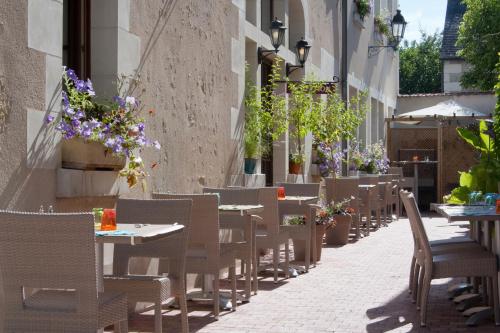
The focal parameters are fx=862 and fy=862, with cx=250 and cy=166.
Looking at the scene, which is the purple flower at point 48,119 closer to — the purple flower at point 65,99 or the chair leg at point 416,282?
the purple flower at point 65,99

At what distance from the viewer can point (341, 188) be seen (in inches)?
473

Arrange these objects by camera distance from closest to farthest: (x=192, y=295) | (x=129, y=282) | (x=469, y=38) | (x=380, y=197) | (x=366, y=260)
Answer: (x=129, y=282)
(x=192, y=295)
(x=366, y=260)
(x=380, y=197)
(x=469, y=38)

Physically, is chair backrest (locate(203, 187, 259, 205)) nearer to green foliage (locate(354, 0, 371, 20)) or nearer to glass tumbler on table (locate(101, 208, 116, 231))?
glass tumbler on table (locate(101, 208, 116, 231))

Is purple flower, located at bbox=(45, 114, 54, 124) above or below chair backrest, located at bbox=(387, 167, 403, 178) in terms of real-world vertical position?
above

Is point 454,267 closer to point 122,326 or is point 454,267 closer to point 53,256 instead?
point 122,326

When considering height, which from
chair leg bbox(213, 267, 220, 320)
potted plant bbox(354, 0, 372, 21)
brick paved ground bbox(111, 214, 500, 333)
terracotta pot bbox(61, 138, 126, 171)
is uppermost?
potted plant bbox(354, 0, 372, 21)

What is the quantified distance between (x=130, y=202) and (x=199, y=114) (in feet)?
8.92

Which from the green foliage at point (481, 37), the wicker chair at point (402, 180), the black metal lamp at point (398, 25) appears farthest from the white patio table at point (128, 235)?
the green foliage at point (481, 37)

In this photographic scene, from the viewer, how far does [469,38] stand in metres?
24.9

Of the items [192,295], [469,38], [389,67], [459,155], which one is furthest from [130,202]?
[469,38]

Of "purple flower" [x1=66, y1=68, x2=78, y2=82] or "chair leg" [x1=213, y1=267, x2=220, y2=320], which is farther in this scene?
"chair leg" [x1=213, y1=267, x2=220, y2=320]

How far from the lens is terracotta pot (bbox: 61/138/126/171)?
5492mm

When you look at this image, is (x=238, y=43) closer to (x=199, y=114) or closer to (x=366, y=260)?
(x=199, y=114)

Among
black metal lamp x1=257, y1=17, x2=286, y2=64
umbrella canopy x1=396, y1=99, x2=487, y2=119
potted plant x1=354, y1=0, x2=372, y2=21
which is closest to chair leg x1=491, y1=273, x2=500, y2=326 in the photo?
black metal lamp x1=257, y1=17, x2=286, y2=64
